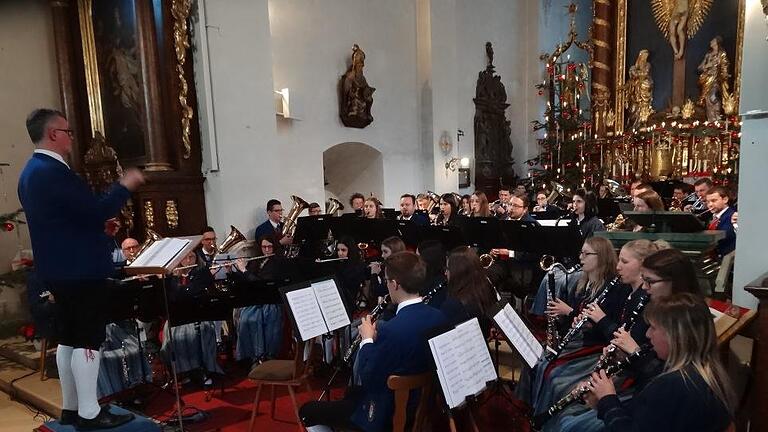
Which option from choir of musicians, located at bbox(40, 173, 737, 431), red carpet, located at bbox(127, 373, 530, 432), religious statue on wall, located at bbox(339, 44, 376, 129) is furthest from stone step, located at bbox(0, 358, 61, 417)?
religious statue on wall, located at bbox(339, 44, 376, 129)

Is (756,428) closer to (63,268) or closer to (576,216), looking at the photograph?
(576,216)

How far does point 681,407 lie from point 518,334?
1033 millimetres

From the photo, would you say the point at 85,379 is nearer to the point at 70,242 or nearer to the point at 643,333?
the point at 70,242

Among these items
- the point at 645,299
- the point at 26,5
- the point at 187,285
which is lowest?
the point at 187,285

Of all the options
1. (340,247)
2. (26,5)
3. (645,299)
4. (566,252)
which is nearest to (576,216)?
(566,252)

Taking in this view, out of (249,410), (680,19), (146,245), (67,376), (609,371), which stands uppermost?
(680,19)

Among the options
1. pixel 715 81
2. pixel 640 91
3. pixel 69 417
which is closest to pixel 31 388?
pixel 69 417

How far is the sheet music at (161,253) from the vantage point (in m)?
3.22

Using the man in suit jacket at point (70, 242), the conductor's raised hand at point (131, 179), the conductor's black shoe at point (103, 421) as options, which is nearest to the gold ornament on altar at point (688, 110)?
the conductor's raised hand at point (131, 179)

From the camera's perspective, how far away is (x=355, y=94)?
36.3 ft

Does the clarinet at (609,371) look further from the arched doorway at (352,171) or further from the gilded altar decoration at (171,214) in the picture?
the arched doorway at (352,171)

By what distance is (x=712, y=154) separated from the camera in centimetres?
1315

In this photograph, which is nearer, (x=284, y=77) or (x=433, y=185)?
(x=284, y=77)

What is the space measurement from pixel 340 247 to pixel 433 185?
25.2ft
